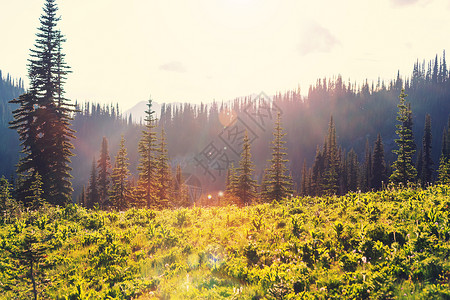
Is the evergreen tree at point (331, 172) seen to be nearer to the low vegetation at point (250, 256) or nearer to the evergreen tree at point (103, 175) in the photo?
the evergreen tree at point (103, 175)

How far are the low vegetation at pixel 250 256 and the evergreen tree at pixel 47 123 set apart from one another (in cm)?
1846

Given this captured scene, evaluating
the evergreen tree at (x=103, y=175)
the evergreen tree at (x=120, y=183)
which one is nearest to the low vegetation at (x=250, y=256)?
the evergreen tree at (x=120, y=183)

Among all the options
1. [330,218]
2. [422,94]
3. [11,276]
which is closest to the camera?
[11,276]

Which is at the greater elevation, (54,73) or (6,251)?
(54,73)

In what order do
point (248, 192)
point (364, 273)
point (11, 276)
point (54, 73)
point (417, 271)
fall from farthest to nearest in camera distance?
point (248, 192), point (54, 73), point (11, 276), point (364, 273), point (417, 271)

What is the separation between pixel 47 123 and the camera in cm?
2642

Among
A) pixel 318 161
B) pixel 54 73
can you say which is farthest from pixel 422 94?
pixel 54 73

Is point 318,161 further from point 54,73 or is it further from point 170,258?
point 170,258

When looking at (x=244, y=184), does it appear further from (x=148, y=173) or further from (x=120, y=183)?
(x=120, y=183)

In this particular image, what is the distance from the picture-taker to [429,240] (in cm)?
553

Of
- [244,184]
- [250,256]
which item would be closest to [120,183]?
[244,184]

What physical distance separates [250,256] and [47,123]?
26814 millimetres

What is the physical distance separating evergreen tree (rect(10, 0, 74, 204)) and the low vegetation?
60.6ft

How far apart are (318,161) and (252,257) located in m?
67.2
